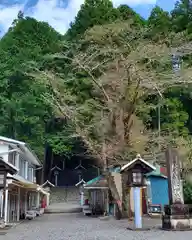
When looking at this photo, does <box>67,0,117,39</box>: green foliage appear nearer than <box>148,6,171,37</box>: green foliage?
No

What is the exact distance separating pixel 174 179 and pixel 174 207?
3.64ft

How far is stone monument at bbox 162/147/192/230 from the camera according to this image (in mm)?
10141

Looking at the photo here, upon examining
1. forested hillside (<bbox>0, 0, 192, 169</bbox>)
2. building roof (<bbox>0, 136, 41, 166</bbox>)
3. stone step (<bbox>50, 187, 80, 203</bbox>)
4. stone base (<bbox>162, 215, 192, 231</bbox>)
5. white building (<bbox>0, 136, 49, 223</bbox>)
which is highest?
forested hillside (<bbox>0, 0, 192, 169</bbox>)

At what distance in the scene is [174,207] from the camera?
10477mm

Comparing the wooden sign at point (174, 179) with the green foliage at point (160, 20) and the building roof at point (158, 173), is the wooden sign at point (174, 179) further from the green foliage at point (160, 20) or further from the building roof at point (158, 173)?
the green foliage at point (160, 20)

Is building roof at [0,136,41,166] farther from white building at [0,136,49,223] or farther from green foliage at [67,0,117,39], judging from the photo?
green foliage at [67,0,117,39]

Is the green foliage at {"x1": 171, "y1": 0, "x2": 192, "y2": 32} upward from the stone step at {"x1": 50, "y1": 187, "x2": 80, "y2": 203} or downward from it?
upward

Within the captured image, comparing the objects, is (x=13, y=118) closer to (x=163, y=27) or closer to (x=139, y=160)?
(x=163, y=27)

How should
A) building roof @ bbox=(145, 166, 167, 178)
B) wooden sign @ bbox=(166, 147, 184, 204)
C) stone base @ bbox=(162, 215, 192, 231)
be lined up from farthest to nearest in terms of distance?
building roof @ bbox=(145, 166, 167, 178)
wooden sign @ bbox=(166, 147, 184, 204)
stone base @ bbox=(162, 215, 192, 231)

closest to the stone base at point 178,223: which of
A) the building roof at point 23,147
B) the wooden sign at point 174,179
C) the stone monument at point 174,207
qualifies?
the stone monument at point 174,207

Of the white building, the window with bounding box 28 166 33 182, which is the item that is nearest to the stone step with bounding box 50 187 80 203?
the white building

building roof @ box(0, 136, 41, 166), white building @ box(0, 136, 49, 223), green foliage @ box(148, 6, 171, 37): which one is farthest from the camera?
green foliage @ box(148, 6, 171, 37)

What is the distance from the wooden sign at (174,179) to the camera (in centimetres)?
1087

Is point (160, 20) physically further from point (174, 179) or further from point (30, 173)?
point (174, 179)
